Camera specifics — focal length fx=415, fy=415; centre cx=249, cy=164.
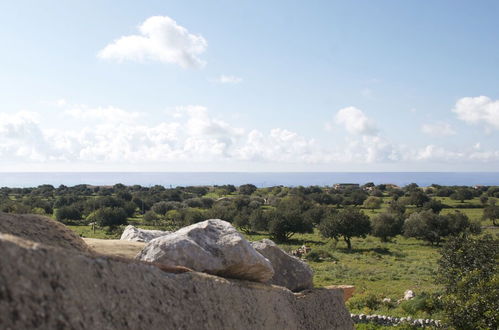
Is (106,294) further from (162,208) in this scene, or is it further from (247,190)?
(247,190)

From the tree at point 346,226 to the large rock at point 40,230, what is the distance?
6340 centimetres

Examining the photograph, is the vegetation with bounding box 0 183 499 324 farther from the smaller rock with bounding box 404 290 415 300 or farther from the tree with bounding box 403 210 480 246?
the smaller rock with bounding box 404 290 415 300

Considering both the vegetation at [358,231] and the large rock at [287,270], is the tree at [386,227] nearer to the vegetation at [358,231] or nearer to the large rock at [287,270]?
the vegetation at [358,231]

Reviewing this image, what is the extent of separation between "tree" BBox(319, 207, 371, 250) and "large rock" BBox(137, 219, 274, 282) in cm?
6081

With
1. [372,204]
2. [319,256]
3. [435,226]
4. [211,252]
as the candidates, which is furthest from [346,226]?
[211,252]

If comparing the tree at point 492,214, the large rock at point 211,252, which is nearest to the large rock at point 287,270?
the large rock at point 211,252

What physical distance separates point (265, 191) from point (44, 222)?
6256 inches

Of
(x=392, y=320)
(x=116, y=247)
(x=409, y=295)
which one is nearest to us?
(x=116, y=247)

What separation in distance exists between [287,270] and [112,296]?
7766mm

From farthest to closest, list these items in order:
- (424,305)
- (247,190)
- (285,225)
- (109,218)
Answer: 1. (247,190)
2. (109,218)
3. (285,225)
4. (424,305)

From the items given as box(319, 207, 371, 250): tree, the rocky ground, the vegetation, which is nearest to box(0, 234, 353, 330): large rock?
the rocky ground

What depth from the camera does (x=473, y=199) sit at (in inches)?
5098

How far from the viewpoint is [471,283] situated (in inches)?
816

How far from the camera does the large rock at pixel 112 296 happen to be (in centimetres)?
463
